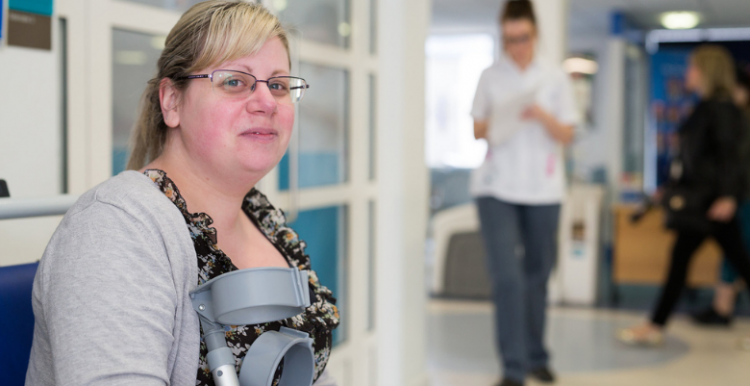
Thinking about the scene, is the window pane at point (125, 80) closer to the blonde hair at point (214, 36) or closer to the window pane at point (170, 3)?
the window pane at point (170, 3)

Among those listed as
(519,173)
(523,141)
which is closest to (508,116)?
(523,141)

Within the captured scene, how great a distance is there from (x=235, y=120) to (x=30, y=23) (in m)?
0.63

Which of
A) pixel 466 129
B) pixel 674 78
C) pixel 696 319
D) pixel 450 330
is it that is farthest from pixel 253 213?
pixel 466 129

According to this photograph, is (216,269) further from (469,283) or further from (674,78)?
(674,78)

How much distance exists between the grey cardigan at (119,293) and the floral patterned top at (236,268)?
39mm

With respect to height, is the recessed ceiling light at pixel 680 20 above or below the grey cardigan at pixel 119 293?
above

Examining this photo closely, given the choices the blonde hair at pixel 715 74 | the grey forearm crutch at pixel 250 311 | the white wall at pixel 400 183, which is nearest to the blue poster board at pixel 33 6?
the grey forearm crutch at pixel 250 311

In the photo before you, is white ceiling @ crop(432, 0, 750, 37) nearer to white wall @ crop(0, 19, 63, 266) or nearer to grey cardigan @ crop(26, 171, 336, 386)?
white wall @ crop(0, 19, 63, 266)

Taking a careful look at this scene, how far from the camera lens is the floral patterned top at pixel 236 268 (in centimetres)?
101

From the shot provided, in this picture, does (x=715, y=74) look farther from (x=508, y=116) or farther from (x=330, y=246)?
(x=330, y=246)

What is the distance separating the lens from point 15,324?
1.08 metres

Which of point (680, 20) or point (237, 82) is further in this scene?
point (680, 20)

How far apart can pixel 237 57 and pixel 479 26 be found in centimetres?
934

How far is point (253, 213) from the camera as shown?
1328 mm
